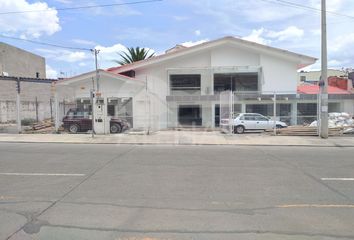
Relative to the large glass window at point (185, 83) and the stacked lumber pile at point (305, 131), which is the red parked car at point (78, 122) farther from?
the stacked lumber pile at point (305, 131)

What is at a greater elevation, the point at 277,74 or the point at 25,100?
the point at 277,74

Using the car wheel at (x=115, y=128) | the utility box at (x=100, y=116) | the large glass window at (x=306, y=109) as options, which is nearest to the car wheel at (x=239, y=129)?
the large glass window at (x=306, y=109)

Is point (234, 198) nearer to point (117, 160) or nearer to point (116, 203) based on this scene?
point (116, 203)

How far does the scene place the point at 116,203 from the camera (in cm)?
758

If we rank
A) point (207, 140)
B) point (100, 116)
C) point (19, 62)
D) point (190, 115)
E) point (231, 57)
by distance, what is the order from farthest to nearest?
point (19, 62) → point (231, 57) → point (190, 115) → point (100, 116) → point (207, 140)

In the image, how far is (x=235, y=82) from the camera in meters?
33.3

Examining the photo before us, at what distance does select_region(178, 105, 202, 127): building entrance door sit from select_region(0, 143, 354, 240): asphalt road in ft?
59.0

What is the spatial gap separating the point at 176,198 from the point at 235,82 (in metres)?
26.1

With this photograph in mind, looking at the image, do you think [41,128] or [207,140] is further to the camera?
[41,128]

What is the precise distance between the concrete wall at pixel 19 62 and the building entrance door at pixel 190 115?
2815 cm

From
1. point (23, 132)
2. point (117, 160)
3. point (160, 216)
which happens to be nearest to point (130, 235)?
point (160, 216)

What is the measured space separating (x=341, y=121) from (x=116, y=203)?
21647mm

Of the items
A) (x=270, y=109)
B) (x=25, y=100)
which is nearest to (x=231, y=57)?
(x=270, y=109)

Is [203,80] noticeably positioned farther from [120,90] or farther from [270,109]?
[120,90]
